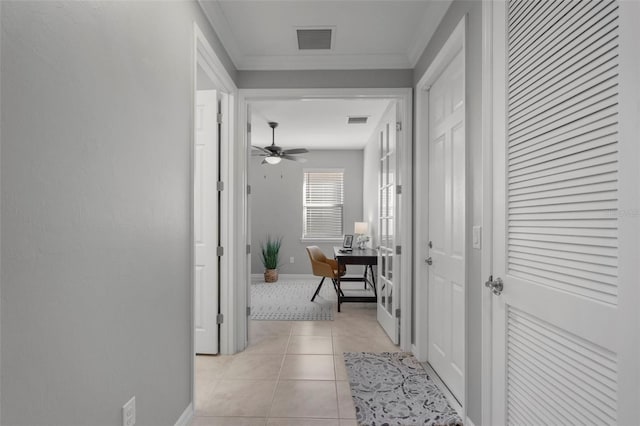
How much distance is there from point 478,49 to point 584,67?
81cm

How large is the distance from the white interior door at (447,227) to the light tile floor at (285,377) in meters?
0.69

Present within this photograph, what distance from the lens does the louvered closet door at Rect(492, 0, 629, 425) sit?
0.99 m

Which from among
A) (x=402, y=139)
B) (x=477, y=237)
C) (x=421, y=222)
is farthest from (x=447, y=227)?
(x=402, y=139)

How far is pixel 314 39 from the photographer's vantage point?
274 centimetres

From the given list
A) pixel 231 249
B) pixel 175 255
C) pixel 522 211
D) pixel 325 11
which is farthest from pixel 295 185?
pixel 522 211

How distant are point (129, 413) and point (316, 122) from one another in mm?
4365

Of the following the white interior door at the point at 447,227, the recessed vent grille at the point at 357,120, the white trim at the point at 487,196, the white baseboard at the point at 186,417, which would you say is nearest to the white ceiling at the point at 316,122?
the recessed vent grille at the point at 357,120

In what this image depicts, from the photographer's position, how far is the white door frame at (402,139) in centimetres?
303

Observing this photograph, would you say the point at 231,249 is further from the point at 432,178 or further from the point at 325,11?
the point at 325,11

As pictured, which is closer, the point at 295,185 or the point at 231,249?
the point at 231,249

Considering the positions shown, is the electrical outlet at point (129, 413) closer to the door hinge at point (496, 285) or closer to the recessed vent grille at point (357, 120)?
the door hinge at point (496, 285)

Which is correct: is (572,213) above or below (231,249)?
above

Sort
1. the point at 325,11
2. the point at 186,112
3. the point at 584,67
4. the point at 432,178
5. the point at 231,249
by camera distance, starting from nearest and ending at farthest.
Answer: the point at 584,67 → the point at 186,112 → the point at 325,11 → the point at 432,178 → the point at 231,249

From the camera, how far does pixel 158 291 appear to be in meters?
1.61
